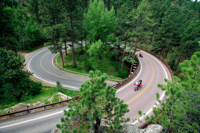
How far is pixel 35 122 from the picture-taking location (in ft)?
34.0

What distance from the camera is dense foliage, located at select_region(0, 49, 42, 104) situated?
12383 millimetres

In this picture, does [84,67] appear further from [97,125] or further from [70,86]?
[97,125]

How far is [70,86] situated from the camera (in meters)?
19.5

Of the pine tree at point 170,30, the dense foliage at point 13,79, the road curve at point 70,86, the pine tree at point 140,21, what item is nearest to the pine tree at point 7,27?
the road curve at point 70,86

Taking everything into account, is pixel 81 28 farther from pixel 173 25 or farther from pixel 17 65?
pixel 173 25

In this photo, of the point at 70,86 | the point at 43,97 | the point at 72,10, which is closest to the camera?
the point at 43,97

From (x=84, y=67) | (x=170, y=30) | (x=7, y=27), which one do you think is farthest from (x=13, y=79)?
(x=170, y=30)

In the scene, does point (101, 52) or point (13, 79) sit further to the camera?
point (101, 52)

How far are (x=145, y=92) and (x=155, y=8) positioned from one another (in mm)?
35547

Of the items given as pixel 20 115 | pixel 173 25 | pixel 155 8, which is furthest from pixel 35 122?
pixel 155 8

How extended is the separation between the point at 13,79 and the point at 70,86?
8411 mm

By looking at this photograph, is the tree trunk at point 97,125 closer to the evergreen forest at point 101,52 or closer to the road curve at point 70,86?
the evergreen forest at point 101,52

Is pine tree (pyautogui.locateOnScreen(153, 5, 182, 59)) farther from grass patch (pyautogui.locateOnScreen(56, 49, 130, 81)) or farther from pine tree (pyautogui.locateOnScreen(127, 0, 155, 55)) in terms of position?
grass patch (pyautogui.locateOnScreen(56, 49, 130, 81))

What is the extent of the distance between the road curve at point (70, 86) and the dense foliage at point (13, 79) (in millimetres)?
4322
